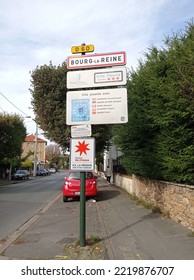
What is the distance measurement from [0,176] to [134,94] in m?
35.5

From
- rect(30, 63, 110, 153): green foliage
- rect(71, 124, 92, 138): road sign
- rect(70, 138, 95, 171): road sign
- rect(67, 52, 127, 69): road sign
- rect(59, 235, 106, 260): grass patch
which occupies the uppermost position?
rect(30, 63, 110, 153): green foliage

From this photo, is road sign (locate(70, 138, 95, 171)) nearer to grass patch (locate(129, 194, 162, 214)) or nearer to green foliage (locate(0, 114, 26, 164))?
grass patch (locate(129, 194, 162, 214))

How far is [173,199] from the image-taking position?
9773 millimetres

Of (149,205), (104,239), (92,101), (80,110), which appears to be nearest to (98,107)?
(92,101)

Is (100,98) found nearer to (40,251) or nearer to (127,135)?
(40,251)

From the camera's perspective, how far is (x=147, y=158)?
12.0 metres

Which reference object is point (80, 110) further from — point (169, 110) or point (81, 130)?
point (169, 110)

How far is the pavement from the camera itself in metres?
6.38

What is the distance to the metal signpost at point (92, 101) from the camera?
7.44 meters

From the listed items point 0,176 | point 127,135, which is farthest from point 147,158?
point 0,176

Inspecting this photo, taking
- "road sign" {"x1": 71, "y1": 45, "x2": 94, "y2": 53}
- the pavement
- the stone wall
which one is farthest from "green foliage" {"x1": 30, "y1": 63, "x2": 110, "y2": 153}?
"road sign" {"x1": 71, "y1": 45, "x2": 94, "y2": 53}

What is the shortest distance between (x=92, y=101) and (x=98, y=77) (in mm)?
551

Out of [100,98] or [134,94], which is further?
[134,94]

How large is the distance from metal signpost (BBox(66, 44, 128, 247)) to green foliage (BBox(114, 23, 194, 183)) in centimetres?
166
